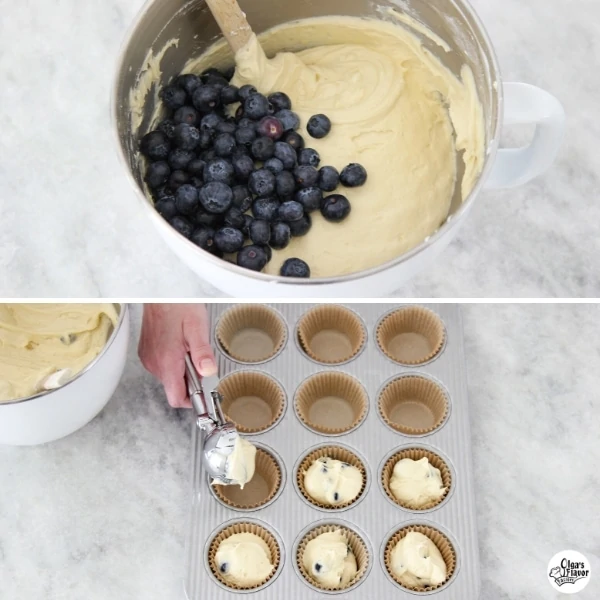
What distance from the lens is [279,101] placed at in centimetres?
98

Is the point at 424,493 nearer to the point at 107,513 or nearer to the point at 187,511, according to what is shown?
the point at 187,511

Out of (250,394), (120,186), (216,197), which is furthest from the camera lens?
(250,394)

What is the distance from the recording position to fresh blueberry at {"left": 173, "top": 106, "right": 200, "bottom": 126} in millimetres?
985

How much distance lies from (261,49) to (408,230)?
27 centimetres

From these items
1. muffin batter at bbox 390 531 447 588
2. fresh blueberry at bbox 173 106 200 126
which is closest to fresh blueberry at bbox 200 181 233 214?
fresh blueberry at bbox 173 106 200 126

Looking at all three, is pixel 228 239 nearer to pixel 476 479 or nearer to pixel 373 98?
pixel 373 98

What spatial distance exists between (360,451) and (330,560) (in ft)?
0.57

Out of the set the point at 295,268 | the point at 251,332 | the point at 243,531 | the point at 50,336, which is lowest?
the point at 243,531

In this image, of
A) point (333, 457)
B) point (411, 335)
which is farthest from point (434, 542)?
point (411, 335)

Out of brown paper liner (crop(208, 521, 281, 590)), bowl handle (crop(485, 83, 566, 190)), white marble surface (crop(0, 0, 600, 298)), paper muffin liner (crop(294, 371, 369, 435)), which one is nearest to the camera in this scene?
bowl handle (crop(485, 83, 566, 190))

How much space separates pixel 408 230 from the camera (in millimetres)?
966

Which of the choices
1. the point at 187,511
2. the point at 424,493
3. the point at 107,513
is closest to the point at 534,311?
the point at 424,493

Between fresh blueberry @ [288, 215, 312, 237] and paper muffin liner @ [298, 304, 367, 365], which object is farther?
paper muffin liner @ [298, 304, 367, 365]

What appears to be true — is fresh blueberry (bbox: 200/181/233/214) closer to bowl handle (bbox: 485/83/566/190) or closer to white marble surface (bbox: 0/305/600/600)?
bowl handle (bbox: 485/83/566/190)
